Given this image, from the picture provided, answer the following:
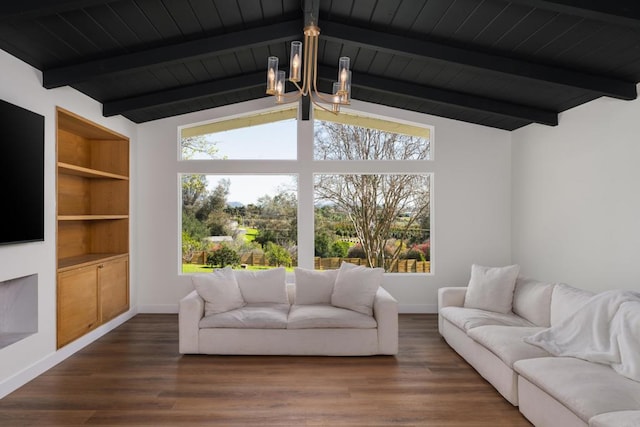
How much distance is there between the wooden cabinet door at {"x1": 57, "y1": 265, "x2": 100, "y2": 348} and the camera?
12.9 ft

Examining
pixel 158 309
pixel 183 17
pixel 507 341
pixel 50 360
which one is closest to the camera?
pixel 507 341

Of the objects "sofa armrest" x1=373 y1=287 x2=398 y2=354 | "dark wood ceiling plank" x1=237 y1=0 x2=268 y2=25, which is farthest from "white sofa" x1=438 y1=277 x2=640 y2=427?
"dark wood ceiling plank" x1=237 y1=0 x2=268 y2=25

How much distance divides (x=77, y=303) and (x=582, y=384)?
438cm

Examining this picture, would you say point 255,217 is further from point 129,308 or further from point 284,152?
point 129,308

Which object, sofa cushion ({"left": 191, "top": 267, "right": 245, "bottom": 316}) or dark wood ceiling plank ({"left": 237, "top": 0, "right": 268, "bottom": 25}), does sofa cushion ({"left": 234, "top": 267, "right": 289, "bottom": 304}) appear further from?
dark wood ceiling plank ({"left": 237, "top": 0, "right": 268, "bottom": 25})

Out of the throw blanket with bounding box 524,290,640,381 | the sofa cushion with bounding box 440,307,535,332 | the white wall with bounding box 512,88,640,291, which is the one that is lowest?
the sofa cushion with bounding box 440,307,535,332

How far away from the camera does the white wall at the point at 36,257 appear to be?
3199 mm

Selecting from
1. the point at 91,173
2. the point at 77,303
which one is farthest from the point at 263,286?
the point at 91,173

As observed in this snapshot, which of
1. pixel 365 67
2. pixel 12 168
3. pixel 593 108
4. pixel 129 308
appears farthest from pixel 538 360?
pixel 129 308

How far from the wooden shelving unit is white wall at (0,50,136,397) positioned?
13 cm

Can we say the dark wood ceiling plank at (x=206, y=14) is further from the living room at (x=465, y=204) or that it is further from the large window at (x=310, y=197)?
the large window at (x=310, y=197)

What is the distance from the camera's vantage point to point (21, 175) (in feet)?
10.8

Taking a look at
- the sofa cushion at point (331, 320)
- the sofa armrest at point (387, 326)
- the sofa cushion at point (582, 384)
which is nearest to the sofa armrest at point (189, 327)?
the sofa cushion at point (331, 320)

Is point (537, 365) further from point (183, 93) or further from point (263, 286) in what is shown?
point (183, 93)
